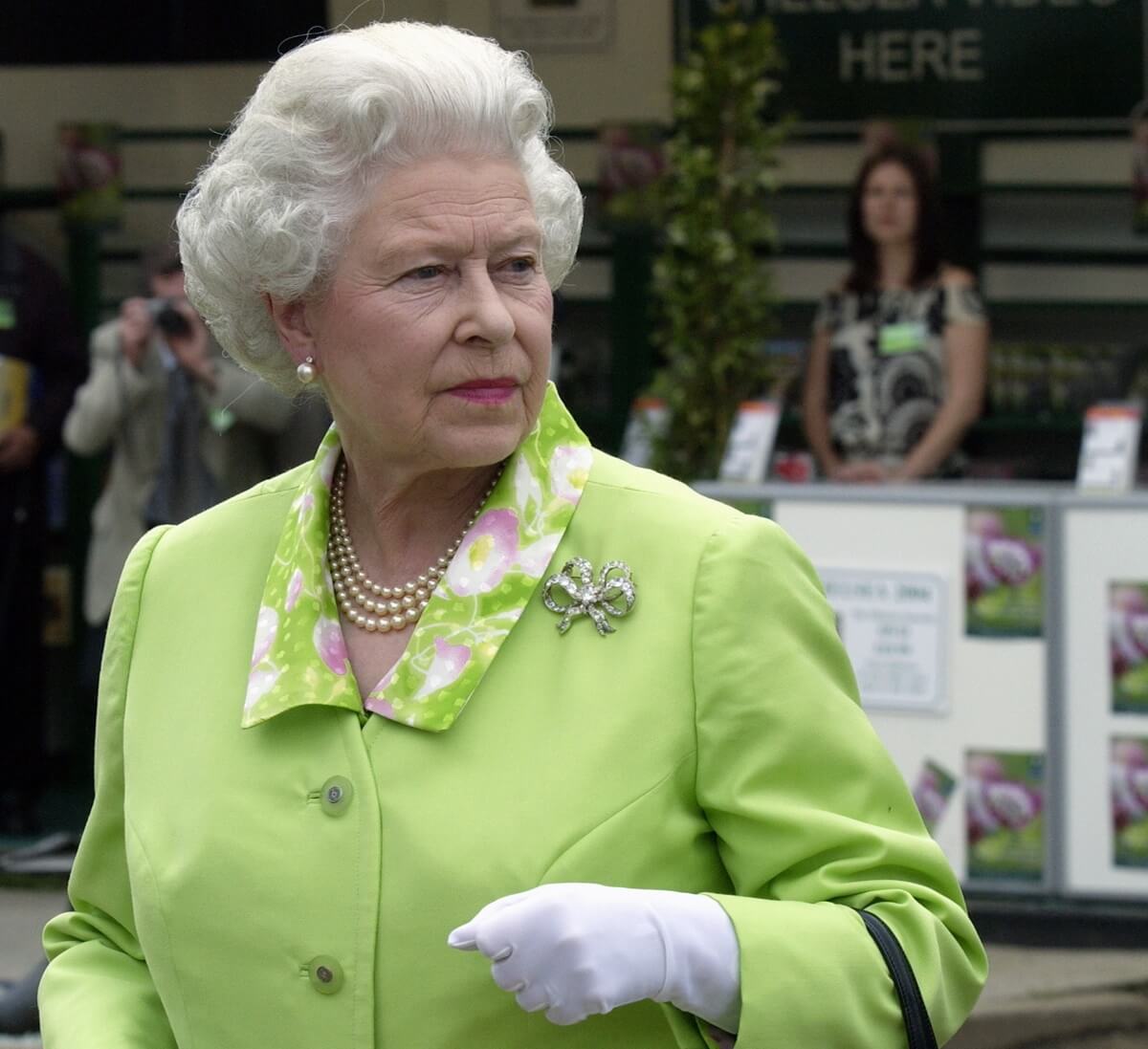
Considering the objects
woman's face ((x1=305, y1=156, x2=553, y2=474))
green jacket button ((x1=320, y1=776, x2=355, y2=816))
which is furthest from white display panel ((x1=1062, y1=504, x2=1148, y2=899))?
green jacket button ((x1=320, y1=776, x2=355, y2=816))

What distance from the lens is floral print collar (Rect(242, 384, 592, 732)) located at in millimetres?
1972

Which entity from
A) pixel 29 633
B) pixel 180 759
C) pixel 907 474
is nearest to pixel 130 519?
pixel 29 633

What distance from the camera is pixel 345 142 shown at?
197cm

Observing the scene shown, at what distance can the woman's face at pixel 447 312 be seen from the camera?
77.5 inches

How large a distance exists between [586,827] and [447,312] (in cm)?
48

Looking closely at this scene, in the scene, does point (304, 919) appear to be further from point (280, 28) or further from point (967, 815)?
point (280, 28)

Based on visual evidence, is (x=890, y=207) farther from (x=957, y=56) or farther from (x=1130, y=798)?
(x=1130, y=798)

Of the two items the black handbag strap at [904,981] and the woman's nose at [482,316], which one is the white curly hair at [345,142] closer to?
the woman's nose at [482,316]

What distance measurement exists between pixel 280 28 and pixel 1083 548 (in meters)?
3.43

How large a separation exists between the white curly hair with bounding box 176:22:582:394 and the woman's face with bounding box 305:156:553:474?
26 mm

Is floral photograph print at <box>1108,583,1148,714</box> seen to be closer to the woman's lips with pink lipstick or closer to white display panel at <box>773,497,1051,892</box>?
white display panel at <box>773,497,1051,892</box>

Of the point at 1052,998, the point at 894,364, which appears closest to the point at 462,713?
the point at 1052,998

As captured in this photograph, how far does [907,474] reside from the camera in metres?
5.94

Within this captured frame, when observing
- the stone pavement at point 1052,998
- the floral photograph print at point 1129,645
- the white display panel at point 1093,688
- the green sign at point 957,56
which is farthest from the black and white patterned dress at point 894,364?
the stone pavement at point 1052,998
